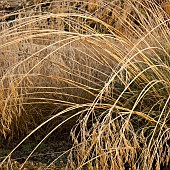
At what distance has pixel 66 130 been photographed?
148 inches

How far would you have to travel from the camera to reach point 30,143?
3697 mm

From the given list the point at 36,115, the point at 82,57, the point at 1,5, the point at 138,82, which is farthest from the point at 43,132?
the point at 1,5

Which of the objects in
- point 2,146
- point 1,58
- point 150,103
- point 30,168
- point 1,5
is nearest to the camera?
point 30,168

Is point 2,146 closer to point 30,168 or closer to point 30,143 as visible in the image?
point 30,143

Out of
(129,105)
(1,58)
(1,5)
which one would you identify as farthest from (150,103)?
(1,5)

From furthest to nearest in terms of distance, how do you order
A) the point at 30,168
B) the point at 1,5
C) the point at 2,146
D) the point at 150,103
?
the point at 1,5 < the point at 2,146 < the point at 150,103 < the point at 30,168

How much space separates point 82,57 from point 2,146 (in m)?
1.00

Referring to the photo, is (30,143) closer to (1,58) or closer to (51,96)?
(51,96)

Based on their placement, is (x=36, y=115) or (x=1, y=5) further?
(x=1, y=5)

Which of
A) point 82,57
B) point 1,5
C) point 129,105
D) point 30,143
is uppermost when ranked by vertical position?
point 1,5

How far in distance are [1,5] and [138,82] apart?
14.4 feet

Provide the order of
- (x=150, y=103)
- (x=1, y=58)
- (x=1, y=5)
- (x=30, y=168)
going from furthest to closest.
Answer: (x=1, y=5) < (x=1, y=58) < (x=150, y=103) < (x=30, y=168)

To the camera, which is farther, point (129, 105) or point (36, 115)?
point (36, 115)

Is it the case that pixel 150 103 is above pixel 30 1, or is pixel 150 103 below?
below
